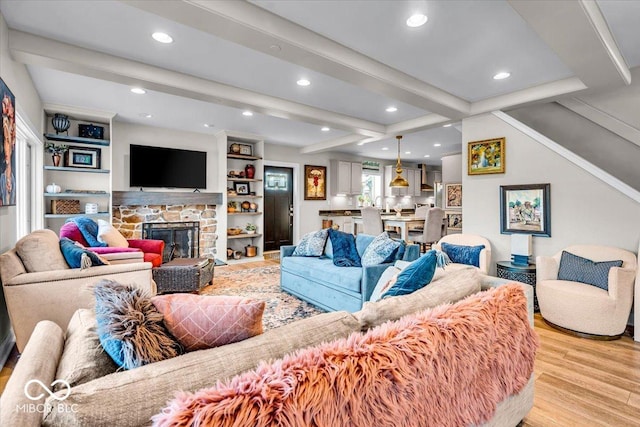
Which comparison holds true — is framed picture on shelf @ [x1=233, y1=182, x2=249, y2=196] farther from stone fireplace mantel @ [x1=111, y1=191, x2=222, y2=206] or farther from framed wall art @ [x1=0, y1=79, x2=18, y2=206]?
framed wall art @ [x1=0, y1=79, x2=18, y2=206]

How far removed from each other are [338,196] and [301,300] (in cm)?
480

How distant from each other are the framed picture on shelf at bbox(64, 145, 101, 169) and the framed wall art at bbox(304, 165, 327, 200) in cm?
415

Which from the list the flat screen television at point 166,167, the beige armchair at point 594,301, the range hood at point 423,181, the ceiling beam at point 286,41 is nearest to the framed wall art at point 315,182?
Result: the flat screen television at point 166,167

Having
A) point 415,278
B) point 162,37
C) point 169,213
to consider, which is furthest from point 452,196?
point 162,37

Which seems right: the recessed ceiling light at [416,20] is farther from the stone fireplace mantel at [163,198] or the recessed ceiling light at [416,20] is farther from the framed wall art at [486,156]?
the stone fireplace mantel at [163,198]

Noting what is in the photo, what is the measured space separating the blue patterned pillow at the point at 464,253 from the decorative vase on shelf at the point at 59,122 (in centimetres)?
557

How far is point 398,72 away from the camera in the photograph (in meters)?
3.25

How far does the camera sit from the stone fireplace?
204 inches

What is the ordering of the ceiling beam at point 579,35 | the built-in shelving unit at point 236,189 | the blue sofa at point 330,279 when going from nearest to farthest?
1. the ceiling beam at point 579,35
2. the blue sofa at point 330,279
3. the built-in shelving unit at point 236,189

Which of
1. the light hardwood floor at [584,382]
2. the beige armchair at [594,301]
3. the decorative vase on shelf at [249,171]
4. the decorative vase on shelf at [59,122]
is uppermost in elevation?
the decorative vase on shelf at [59,122]

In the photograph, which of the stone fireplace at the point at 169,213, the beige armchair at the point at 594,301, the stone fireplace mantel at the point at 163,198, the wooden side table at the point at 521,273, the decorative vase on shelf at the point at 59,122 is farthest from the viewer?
the stone fireplace at the point at 169,213

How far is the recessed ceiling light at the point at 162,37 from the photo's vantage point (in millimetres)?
2525

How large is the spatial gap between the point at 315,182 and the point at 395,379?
6967 millimetres

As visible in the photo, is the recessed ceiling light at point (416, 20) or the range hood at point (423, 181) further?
the range hood at point (423, 181)
